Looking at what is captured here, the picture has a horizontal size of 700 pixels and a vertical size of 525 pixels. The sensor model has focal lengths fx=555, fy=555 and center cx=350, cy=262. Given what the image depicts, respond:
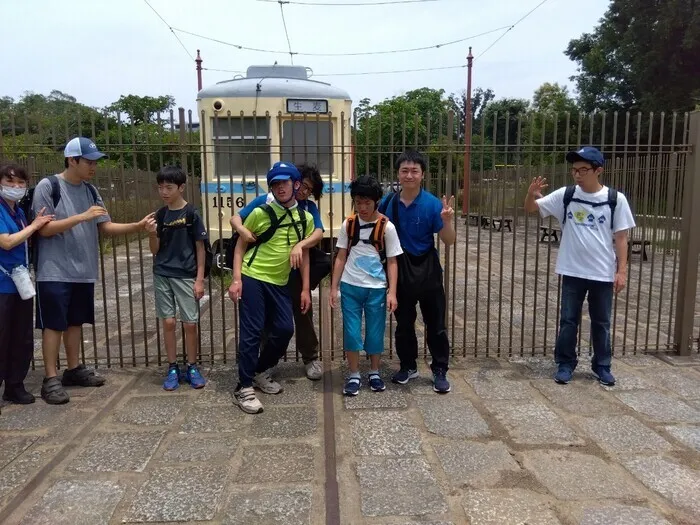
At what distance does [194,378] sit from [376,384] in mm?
1414

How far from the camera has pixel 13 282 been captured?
3.74 m

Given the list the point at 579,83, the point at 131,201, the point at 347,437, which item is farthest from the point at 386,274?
the point at 579,83

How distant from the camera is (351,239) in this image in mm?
4055

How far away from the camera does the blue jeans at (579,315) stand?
4.31 meters

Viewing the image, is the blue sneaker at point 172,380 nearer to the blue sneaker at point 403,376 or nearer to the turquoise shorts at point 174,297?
the turquoise shorts at point 174,297

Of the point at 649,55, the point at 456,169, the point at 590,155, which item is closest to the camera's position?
the point at 590,155

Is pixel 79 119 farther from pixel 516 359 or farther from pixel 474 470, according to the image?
pixel 516 359

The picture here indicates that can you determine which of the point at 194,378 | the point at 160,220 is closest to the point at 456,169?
the point at 160,220

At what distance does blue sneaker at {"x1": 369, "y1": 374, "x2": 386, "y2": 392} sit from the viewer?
4.20 metres

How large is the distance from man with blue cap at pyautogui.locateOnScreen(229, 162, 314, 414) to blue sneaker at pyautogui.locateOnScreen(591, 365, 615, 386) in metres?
2.46

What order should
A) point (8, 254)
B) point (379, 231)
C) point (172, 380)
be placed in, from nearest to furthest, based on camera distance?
1. point (8, 254)
2. point (379, 231)
3. point (172, 380)

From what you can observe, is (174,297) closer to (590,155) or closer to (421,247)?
(421,247)

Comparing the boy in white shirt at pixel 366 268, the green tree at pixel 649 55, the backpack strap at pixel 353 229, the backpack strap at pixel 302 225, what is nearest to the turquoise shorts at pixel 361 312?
the boy in white shirt at pixel 366 268

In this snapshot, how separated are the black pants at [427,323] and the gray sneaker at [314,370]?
2.23 ft
